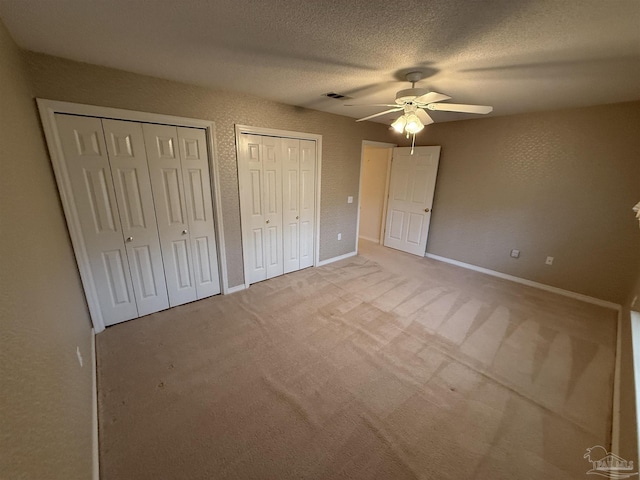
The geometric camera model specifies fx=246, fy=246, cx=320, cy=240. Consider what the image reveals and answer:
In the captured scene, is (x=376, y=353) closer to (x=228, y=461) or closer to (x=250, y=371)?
(x=250, y=371)

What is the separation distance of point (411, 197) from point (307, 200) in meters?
2.08

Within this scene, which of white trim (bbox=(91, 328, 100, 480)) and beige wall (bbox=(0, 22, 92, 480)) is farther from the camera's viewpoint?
white trim (bbox=(91, 328, 100, 480))

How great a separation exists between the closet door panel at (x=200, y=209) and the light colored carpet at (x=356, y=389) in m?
0.30

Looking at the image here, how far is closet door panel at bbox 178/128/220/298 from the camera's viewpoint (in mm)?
2570

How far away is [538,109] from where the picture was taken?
10.0ft

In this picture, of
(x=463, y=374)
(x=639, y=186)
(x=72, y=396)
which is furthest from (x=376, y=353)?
(x=639, y=186)

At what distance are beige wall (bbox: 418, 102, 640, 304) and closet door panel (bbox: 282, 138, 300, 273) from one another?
2509mm

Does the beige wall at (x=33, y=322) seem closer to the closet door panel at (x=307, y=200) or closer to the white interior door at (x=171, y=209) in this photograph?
the white interior door at (x=171, y=209)

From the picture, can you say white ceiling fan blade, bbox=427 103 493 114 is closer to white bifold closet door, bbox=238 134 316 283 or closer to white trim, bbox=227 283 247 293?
white bifold closet door, bbox=238 134 316 283

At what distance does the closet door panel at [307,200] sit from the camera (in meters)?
3.49

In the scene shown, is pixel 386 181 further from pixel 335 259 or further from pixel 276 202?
pixel 276 202

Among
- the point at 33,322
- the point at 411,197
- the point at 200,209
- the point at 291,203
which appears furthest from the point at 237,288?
the point at 411,197

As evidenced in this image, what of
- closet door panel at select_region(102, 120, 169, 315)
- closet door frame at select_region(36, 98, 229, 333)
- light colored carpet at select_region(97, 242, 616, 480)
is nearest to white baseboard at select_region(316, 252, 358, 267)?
light colored carpet at select_region(97, 242, 616, 480)

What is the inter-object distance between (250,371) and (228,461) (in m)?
0.63
